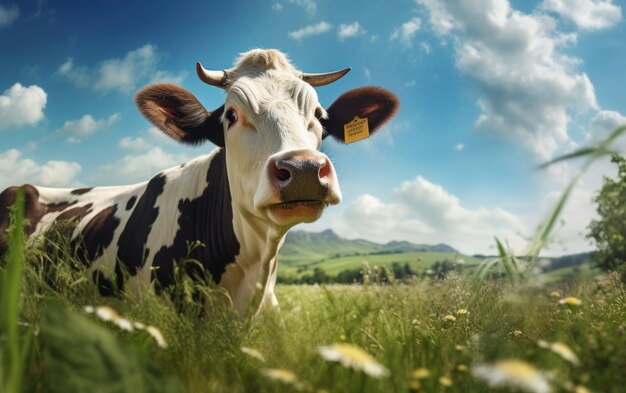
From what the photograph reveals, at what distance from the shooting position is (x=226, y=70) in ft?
19.2

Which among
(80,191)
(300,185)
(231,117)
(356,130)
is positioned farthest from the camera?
(80,191)

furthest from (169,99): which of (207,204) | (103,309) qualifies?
(103,309)

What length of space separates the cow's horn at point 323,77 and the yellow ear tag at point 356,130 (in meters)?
0.61

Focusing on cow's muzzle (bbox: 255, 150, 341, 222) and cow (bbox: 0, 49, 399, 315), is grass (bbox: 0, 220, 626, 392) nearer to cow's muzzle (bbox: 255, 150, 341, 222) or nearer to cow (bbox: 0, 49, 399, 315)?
cow's muzzle (bbox: 255, 150, 341, 222)

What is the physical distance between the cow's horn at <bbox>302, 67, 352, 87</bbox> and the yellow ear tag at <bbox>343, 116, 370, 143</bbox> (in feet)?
2.01

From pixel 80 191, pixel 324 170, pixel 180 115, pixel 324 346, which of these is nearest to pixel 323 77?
pixel 180 115

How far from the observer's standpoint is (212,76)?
5.68m

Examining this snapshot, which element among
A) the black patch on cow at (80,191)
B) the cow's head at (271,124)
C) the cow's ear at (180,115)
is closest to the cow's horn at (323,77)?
the cow's head at (271,124)

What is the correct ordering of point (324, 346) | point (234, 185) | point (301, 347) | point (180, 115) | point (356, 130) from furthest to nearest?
point (356, 130) → point (180, 115) → point (234, 185) → point (301, 347) → point (324, 346)

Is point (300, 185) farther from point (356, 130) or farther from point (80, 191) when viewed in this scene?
point (80, 191)

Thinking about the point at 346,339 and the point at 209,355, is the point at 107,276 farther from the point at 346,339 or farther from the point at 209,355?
the point at 346,339

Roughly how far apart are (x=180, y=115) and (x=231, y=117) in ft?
2.71

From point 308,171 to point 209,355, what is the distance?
5.64 feet

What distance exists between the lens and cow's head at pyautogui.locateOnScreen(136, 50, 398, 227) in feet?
13.3
